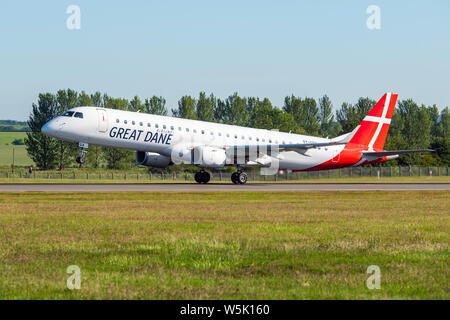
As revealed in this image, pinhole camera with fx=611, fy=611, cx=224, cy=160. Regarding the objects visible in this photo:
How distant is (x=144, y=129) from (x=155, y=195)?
9.75 m

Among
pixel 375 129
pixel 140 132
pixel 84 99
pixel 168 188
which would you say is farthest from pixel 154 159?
pixel 84 99

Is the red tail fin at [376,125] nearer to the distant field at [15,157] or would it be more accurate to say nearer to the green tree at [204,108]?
the green tree at [204,108]

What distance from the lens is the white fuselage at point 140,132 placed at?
42250 mm

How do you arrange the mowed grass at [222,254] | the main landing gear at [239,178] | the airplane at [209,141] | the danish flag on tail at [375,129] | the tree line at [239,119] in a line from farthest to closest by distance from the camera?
the tree line at [239,119] < the danish flag on tail at [375,129] < the main landing gear at [239,178] < the airplane at [209,141] < the mowed grass at [222,254]

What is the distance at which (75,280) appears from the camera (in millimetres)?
9789

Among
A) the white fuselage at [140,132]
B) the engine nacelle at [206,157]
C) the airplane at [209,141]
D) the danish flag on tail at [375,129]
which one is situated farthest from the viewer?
the danish flag on tail at [375,129]

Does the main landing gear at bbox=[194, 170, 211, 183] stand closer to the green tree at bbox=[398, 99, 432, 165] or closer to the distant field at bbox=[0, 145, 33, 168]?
the green tree at bbox=[398, 99, 432, 165]

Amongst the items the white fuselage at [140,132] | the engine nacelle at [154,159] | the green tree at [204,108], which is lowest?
the engine nacelle at [154,159]

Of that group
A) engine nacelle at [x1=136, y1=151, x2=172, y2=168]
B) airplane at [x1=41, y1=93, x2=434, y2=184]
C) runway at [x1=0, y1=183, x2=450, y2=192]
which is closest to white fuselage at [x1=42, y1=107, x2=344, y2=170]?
airplane at [x1=41, y1=93, x2=434, y2=184]

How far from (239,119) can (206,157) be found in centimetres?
8985

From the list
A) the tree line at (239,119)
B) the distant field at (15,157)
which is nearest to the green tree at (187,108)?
the tree line at (239,119)

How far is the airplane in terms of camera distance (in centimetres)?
4247

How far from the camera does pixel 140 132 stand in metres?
43.2

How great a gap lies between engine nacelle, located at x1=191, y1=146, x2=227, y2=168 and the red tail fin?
53.8 feet
